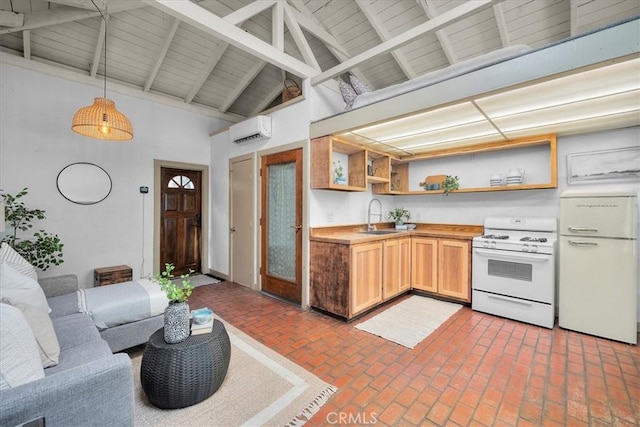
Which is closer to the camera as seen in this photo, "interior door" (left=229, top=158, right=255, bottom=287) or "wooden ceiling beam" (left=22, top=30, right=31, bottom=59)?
"wooden ceiling beam" (left=22, top=30, right=31, bottom=59)

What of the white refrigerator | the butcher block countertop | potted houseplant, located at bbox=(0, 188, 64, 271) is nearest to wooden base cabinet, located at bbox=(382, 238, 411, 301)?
the butcher block countertop

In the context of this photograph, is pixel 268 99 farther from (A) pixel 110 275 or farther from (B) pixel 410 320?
(B) pixel 410 320

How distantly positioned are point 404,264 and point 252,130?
9.62ft

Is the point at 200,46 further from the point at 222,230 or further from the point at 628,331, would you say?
the point at 628,331

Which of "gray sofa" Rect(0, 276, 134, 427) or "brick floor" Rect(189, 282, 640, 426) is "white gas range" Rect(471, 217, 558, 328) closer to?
"brick floor" Rect(189, 282, 640, 426)

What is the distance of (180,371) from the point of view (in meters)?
1.72

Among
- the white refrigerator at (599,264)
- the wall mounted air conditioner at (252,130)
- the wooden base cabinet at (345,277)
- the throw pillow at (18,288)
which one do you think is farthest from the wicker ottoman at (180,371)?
the white refrigerator at (599,264)

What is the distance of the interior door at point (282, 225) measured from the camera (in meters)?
3.73

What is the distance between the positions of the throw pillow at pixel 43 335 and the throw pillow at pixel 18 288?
0.13m

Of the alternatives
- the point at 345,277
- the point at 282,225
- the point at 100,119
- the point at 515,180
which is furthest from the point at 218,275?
the point at 515,180

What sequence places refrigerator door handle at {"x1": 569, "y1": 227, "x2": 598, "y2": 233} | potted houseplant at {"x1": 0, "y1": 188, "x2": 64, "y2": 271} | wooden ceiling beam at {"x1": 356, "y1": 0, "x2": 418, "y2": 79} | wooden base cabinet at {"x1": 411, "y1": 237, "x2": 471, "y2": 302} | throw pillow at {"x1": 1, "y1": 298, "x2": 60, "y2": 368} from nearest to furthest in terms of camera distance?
throw pillow at {"x1": 1, "y1": 298, "x2": 60, "y2": 368}, refrigerator door handle at {"x1": 569, "y1": 227, "x2": 598, "y2": 233}, potted houseplant at {"x1": 0, "y1": 188, "x2": 64, "y2": 271}, wooden ceiling beam at {"x1": 356, "y1": 0, "x2": 418, "y2": 79}, wooden base cabinet at {"x1": 411, "y1": 237, "x2": 471, "y2": 302}

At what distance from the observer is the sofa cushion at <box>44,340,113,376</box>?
1.54m

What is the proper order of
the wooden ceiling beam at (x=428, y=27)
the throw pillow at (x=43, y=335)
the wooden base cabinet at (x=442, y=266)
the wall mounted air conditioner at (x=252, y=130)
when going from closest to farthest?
the throw pillow at (x=43, y=335), the wooden ceiling beam at (x=428, y=27), the wooden base cabinet at (x=442, y=266), the wall mounted air conditioner at (x=252, y=130)

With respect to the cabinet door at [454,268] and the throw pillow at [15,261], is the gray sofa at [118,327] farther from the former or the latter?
the cabinet door at [454,268]
